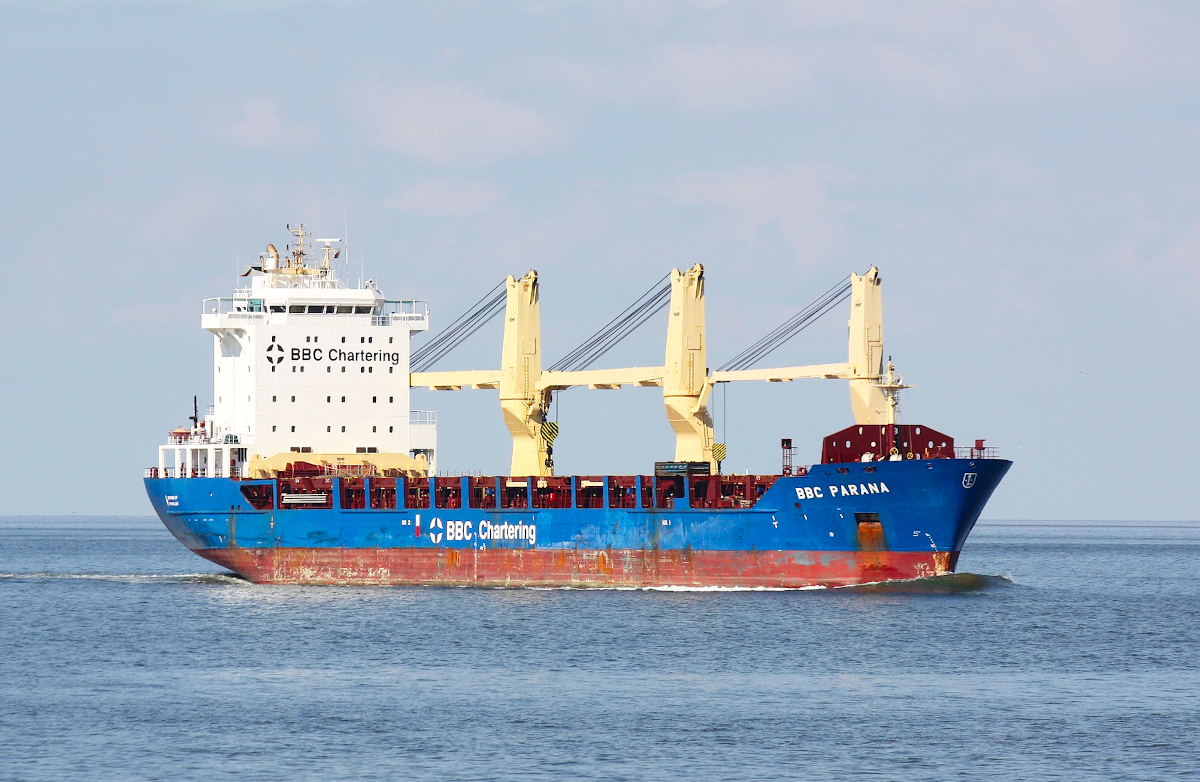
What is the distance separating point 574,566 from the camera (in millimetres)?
40969

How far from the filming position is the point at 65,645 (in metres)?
32.4

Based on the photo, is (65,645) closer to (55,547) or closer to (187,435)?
(187,435)

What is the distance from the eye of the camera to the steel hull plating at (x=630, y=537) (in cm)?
3747

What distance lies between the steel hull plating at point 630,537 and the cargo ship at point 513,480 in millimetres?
49

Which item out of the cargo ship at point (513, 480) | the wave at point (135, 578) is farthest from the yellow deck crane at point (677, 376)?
the wave at point (135, 578)

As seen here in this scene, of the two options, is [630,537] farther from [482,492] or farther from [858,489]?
[858,489]

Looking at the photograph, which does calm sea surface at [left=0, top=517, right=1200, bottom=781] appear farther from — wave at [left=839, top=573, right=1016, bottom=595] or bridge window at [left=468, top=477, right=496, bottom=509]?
bridge window at [left=468, top=477, right=496, bottom=509]

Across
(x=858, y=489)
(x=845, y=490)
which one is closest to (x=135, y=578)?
(x=845, y=490)

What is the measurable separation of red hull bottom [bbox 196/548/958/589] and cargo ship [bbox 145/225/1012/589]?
0.05m

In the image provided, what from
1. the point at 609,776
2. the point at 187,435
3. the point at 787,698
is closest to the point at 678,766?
the point at 609,776

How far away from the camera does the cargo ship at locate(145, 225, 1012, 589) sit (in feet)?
125

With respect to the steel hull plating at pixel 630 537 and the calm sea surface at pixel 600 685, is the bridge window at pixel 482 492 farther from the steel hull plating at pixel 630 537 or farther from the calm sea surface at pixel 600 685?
the calm sea surface at pixel 600 685

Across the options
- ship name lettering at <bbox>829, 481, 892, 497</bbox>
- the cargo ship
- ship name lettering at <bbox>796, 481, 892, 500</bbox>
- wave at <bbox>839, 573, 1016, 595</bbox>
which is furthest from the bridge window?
wave at <bbox>839, 573, 1016, 595</bbox>

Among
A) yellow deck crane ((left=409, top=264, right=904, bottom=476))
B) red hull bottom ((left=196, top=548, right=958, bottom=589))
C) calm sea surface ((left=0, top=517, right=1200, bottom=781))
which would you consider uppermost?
yellow deck crane ((left=409, top=264, right=904, bottom=476))
